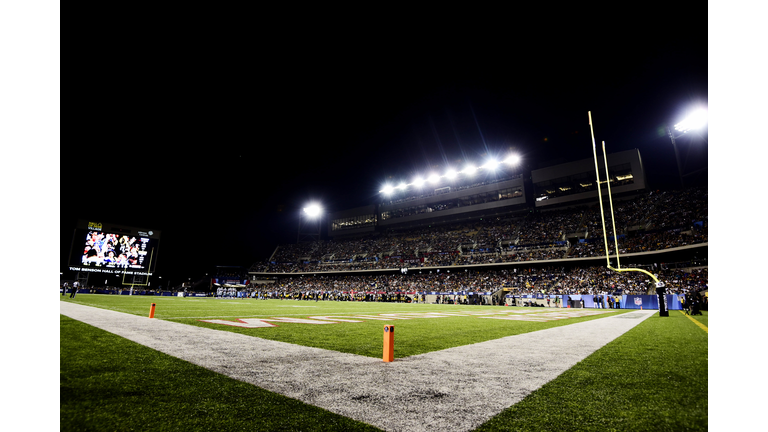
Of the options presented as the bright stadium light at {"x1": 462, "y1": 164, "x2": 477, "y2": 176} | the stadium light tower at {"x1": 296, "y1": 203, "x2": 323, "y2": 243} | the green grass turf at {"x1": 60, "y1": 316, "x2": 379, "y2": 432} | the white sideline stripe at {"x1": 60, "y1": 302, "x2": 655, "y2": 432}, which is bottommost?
the white sideline stripe at {"x1": 60, "y1": 302, "x2": 655, "y2": 432}

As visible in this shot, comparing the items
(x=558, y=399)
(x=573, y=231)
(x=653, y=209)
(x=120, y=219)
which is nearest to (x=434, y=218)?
(x=573, y=231)

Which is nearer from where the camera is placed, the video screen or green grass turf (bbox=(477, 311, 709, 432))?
green grass turf (bbox=(477, 311, 709, 432))

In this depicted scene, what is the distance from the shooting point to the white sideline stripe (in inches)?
101

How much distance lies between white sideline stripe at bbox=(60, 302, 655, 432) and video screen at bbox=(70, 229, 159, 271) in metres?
53.4

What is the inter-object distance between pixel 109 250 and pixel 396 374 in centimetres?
5857

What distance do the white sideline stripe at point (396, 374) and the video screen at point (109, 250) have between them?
53.4 m

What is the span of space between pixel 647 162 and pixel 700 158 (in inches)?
224

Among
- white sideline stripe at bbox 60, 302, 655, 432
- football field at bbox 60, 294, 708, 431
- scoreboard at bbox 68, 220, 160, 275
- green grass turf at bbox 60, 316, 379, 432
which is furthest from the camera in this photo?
scoreboard at bbox 68, 220, 160, 275

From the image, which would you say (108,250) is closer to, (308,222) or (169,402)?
(308,222)

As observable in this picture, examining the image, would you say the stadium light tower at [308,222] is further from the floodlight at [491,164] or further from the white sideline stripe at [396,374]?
the white sideline stripe at [396,374]

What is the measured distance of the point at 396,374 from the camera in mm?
3791

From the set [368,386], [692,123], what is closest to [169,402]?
[368,386]

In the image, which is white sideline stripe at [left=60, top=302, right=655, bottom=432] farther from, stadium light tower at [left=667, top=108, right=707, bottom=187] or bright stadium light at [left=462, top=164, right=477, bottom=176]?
bright stadium light at [left=462, top=164, right=477, bottom=176]

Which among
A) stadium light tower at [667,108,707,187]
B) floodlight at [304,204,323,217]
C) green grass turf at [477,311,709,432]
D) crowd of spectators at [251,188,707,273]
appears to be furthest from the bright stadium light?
green grass turf at [477,311,709,432]
